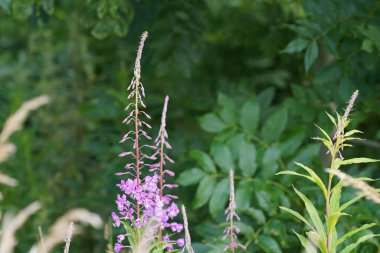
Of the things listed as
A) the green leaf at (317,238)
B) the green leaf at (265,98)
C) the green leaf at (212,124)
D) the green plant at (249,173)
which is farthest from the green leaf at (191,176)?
the green leaf at (317,238)

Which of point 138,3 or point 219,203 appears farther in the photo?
point 138,3

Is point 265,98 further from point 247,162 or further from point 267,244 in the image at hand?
point 267,244

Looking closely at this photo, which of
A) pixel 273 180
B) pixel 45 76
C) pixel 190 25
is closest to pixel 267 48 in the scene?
Answer: pixel 190 25

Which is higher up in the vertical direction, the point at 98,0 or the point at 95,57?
the point at 95,57

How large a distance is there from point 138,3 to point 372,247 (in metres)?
1.49

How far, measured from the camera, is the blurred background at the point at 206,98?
243 centimetres

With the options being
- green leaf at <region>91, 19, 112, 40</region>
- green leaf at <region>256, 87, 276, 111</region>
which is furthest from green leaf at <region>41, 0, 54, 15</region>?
green leaf at <region>256, 87, 276, 111</region>

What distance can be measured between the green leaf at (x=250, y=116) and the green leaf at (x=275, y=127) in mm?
54

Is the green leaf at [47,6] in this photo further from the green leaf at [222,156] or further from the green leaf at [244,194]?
the green leaf at [244,194]

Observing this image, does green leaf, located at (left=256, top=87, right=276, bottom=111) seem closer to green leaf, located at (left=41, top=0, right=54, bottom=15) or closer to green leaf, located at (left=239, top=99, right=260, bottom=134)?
green leaf, located at (left=239, top=99, right=260, bottom=134)

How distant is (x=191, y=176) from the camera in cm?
248

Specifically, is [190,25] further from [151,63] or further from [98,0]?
[98,0]

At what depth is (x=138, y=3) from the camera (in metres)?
2.99

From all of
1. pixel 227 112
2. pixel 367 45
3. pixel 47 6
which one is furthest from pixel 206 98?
pixel 367 45
